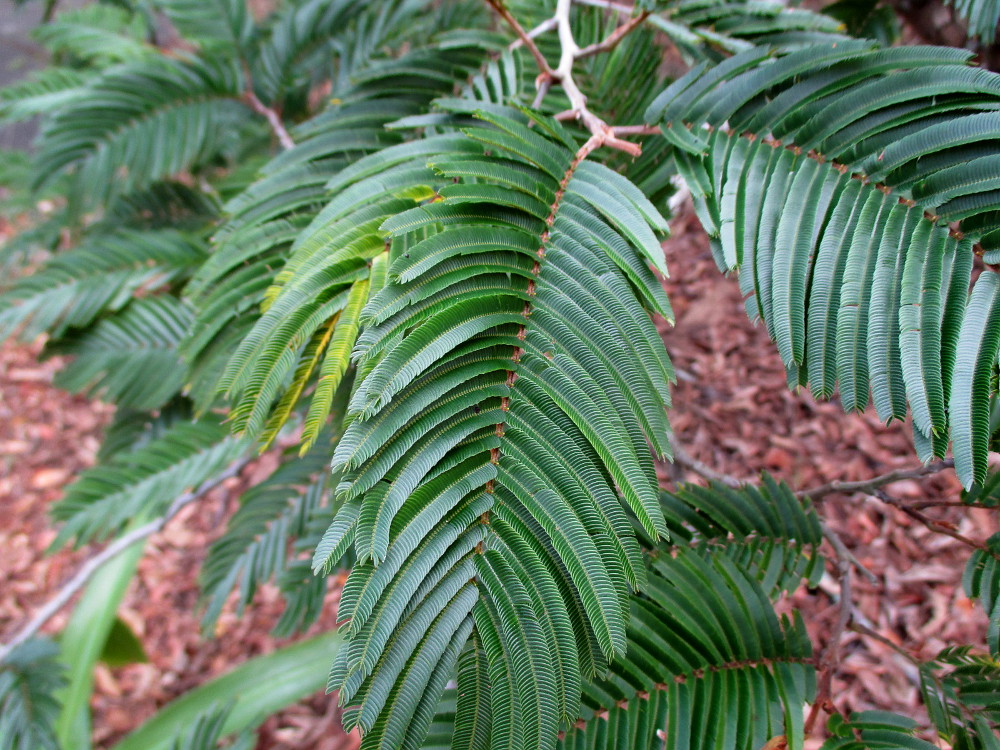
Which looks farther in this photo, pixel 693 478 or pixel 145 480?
pixel 693 478

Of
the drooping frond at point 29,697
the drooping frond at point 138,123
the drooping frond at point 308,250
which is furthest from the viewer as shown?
the drooping frond at point 138,123

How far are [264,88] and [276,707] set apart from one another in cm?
164

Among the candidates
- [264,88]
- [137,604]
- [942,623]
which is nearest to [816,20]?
[264,88]

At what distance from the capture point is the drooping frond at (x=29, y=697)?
1.22m

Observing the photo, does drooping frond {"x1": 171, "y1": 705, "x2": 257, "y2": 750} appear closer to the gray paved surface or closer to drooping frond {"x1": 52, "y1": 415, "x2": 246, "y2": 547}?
drooping frond {"x1": 52, "y1": 415, "x2": 246, "y2": 547}

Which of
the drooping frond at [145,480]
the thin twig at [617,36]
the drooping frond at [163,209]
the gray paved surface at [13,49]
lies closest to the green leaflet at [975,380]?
the thin twig at [617,36]

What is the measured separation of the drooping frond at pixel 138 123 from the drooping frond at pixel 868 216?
1.13 meters

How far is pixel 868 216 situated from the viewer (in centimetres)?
71

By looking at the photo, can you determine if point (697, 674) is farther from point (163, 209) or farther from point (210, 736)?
point (163, 209)

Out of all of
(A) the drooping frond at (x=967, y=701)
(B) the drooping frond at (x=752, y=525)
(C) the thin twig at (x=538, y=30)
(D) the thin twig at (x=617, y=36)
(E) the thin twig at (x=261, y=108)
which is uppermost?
(E) the thin twig at (x=261, y=108)

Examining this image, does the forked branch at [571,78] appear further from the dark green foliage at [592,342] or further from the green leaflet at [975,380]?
the green leaflet at [975,380]

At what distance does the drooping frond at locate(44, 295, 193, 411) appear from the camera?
1495mm

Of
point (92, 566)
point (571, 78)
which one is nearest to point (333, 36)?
point (571, 78)

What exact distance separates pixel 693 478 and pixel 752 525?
994mm
